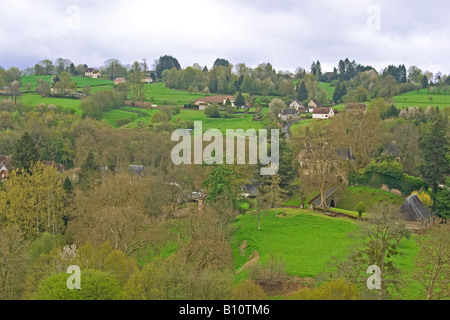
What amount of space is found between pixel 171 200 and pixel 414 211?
74.3 feet

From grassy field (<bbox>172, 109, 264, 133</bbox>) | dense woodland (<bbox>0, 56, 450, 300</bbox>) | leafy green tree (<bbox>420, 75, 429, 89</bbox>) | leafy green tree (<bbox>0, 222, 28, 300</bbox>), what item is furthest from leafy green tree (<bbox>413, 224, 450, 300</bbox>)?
leafy green tree (<bbox>420, 75, 429, 89</bbox>)

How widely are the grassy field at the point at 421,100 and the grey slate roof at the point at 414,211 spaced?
4918cm

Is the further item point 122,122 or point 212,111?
point 212,111

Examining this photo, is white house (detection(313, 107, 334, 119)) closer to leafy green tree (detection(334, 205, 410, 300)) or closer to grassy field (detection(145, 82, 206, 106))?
grassy field (detection(145, 82, 206, 106))

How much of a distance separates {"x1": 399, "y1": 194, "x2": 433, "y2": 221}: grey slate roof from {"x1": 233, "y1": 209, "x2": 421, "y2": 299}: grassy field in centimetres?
480

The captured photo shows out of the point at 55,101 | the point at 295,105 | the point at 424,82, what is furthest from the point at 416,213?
the point at 424,82

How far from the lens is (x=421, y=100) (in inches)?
3688

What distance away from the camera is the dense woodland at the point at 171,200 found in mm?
22047

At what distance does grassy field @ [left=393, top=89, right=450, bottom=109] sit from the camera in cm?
8856

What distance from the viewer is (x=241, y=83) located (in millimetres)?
118062

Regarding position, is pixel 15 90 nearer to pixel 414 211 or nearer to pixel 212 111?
pixel 212 111

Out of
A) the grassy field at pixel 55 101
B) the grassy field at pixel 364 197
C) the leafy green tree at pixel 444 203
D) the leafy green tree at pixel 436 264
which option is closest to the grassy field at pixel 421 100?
the grassy field at pixel 364 197
